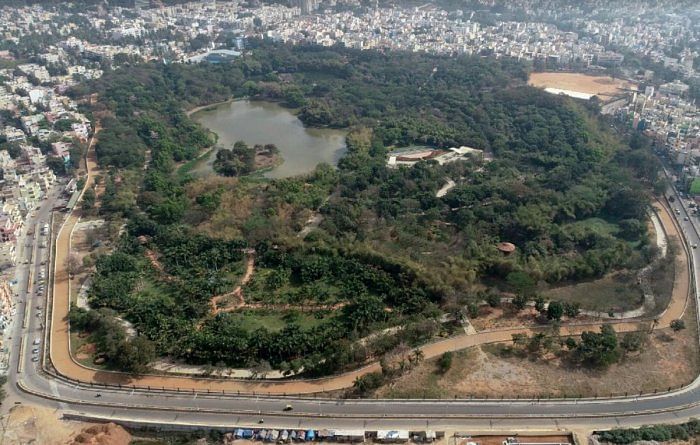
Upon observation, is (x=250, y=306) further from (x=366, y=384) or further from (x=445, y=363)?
(x=445, y=363)

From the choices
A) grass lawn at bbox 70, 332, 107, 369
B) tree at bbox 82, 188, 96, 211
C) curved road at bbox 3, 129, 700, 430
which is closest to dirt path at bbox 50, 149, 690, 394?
curved road at bbox 3, 129, 700, 430

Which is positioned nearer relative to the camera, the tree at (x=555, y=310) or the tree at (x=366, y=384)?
the tree at (x=366, y=384)

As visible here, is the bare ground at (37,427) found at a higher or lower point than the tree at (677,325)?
lower

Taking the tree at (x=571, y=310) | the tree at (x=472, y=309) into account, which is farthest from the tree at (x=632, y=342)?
the tree at (x=472, y=309)

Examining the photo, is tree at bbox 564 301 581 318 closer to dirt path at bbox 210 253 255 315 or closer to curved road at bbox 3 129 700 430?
curved road at bbox 3 129 700 430

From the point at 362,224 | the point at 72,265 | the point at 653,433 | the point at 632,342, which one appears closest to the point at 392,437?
the point at 653,433

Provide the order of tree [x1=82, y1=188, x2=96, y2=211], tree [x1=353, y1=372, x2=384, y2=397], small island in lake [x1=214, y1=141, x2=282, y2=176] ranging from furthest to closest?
small island in lake [x1=214, y1=141, x2=282, y2=176]
tree [x1=82, y1=188, x2=96, y2=211]
tree [x1=353, y1=372, x2=384, y2=397]

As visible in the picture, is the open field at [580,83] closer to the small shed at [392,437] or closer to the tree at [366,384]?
the tree at [366,384]

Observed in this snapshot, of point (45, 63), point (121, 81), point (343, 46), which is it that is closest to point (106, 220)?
point (121, 81)
